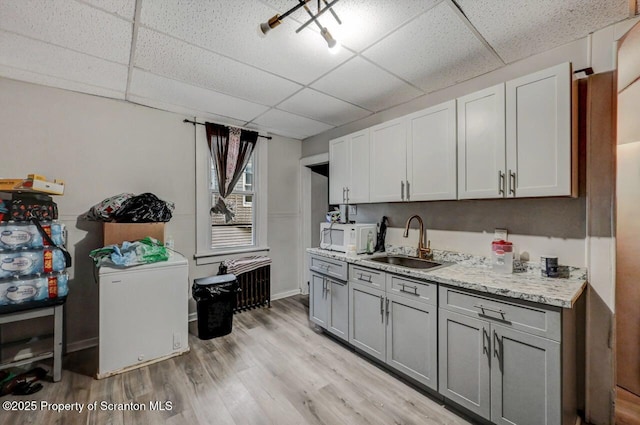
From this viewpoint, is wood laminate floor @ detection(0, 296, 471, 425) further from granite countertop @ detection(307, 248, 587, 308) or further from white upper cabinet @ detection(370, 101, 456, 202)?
white upper cabinet @ detection(370, 101, 456, 202)

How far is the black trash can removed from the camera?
113 inches

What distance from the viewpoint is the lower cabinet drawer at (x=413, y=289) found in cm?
196

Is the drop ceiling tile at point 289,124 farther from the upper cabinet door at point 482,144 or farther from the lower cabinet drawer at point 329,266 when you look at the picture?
the upper cabinet door at point 482,144

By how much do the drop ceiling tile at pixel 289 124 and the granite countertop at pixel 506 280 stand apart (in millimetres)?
2114

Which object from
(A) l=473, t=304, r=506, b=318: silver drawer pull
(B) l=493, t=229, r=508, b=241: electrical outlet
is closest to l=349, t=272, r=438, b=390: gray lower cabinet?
(A) l=473, t=304, r=506, b=318: silver drawer pull

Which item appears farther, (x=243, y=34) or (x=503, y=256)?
(x=503, y=256)

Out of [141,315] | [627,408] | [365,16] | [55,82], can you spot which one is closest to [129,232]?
[141,315]

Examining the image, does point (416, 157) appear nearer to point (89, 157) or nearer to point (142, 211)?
point (142, 211)

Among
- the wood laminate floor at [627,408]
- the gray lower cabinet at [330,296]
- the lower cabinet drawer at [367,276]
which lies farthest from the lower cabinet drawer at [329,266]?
the wood laminate floor at [627,408]

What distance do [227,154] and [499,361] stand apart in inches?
140

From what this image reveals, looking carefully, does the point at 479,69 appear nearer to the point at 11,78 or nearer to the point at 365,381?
the point at 365,381

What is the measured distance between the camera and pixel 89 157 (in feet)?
9.05

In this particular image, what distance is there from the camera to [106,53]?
2047 millimetres

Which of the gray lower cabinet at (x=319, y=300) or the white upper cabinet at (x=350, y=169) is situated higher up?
the white upper cabinet at (x=350, y=169)
